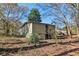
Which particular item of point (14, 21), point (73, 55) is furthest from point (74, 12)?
point (14, 21)

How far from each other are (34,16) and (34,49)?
402mm

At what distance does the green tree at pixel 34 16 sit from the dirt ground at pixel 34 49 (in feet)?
0.88

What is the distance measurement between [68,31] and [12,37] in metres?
0.69

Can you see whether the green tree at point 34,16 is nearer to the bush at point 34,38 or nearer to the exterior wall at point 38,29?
the exterior wall at point 38,29

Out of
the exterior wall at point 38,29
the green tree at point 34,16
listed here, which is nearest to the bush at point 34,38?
the exterior wall at point 38,29

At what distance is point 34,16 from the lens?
338 cm

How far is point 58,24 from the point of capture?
340 cm

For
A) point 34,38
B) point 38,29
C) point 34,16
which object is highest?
point 34,16

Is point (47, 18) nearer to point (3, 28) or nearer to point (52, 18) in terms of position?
point (52, 18)

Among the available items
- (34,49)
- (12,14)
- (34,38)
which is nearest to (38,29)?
(34,38)

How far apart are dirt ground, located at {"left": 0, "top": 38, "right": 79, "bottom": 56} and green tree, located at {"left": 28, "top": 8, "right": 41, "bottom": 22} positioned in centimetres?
27

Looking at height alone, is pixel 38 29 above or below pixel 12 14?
below

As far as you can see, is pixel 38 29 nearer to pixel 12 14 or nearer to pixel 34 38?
pixel 34 38

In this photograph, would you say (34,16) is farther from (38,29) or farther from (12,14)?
(12,14)
